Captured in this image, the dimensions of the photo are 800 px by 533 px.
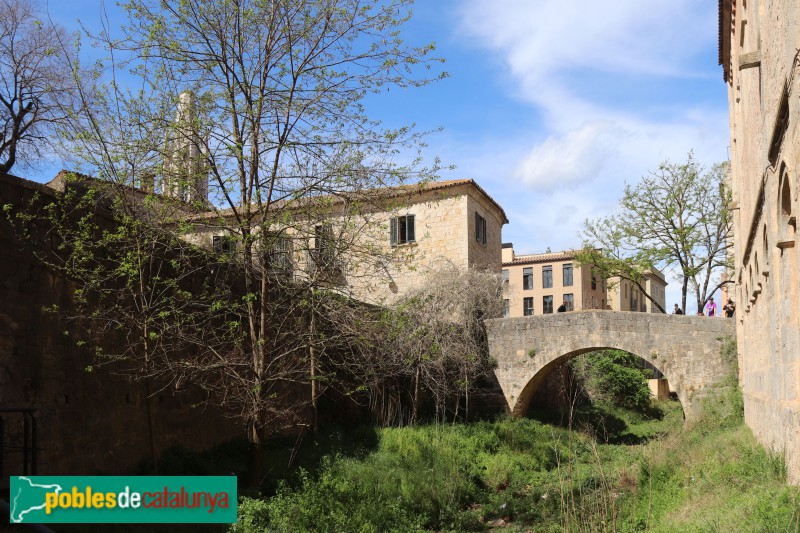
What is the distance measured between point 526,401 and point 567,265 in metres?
30.2

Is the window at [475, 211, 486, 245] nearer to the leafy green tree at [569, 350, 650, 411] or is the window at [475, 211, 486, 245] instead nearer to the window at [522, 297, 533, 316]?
A: the leafy green tree at [569, 350, 650, 411]

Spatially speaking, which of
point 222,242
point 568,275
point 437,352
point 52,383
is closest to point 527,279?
point 568,275

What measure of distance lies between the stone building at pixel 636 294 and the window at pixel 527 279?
5.72 m

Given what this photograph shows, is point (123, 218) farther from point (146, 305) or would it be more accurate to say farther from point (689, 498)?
point (689, 498)

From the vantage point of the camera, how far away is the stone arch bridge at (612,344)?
19891mm

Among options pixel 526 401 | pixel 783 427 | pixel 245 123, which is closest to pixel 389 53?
pixel 245 123

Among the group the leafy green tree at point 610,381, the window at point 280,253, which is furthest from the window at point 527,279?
the window at point 280,253

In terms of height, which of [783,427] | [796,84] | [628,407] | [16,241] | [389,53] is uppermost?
[389,53]

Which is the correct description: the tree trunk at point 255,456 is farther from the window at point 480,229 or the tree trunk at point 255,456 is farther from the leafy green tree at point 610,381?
the leafy green tree at point 610,381

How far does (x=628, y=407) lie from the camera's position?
2864 cm

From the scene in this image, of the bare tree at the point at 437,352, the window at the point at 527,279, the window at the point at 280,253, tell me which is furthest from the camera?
the window at the point at 527,279

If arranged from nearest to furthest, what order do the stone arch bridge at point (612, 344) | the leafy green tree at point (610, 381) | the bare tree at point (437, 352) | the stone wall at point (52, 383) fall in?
1. the stone wall at point (52, 383)
2. the bare tree at point (437, 352)
3. the stone arch bridge at point (612, 344)
4. the leafy green tree at point (610, 381)

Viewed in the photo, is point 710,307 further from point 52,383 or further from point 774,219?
point 52,383

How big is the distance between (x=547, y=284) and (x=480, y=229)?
28.7 m
